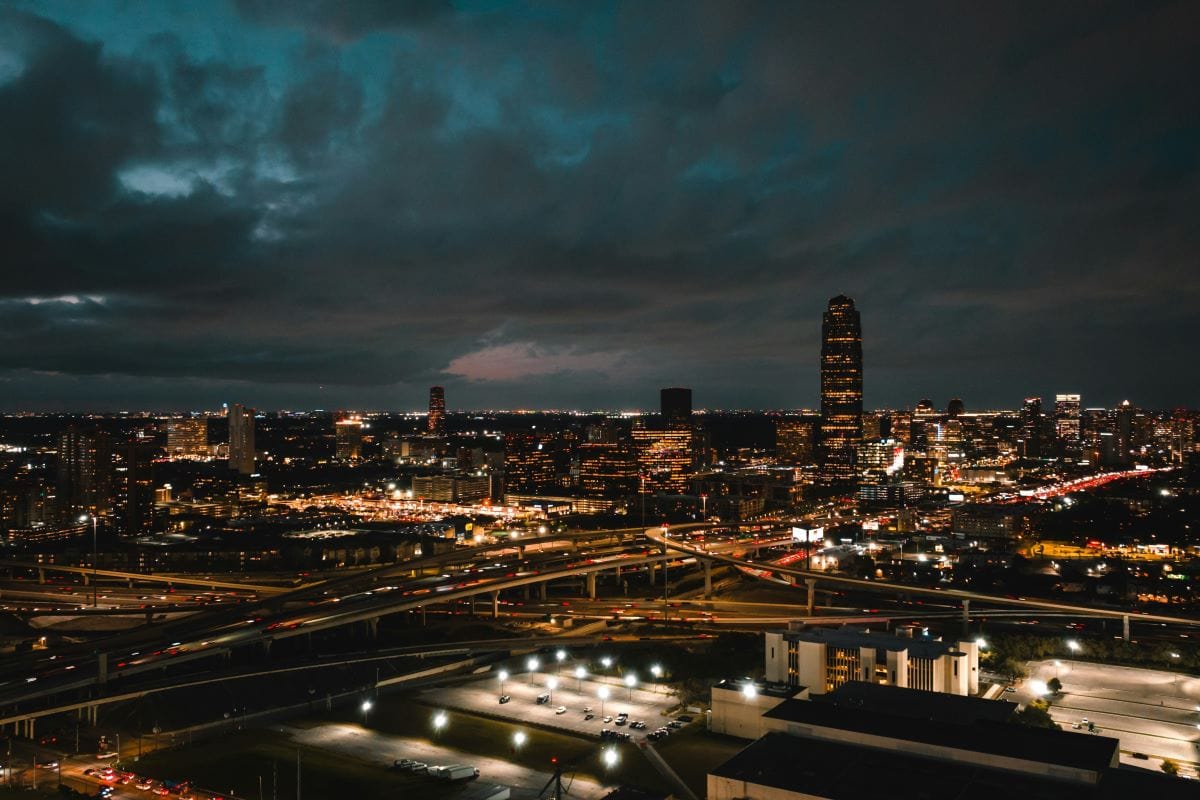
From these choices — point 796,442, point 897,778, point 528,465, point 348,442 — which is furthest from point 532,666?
point 348,442

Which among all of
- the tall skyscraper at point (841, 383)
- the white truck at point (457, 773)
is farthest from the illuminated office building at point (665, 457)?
the white truck at point (457, 773)

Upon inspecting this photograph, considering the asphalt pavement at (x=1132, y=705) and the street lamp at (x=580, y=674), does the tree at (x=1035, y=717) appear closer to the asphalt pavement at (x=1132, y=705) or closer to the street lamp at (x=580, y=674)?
the asphalt pavement at (x=1132, y=705)

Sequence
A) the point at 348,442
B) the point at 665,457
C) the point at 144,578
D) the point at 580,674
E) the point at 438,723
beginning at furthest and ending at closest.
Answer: the point at 348,442
the point at 665,457
the point at 144,578
the point at 580,674
the point at 438,723

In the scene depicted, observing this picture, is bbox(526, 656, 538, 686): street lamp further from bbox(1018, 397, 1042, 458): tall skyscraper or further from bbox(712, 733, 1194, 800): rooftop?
bbox(1018, 397, 1042, 458): tall skyscraper

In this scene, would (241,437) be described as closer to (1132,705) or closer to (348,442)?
(348,442)

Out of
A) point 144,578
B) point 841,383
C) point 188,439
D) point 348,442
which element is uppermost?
point 841,383

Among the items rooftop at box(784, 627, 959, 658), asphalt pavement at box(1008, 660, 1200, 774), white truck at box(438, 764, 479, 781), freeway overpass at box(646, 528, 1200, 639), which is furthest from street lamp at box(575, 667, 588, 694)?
freeway overpass at box(646, 528, 1200, 639)
